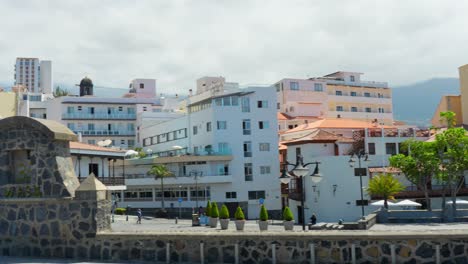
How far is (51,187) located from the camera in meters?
17.2

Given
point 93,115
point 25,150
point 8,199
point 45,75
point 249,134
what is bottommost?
point 8,199

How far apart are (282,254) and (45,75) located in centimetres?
13913

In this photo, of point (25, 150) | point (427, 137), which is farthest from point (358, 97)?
point (25, 150)

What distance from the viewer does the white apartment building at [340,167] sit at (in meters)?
53.5

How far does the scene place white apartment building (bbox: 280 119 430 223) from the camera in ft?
175

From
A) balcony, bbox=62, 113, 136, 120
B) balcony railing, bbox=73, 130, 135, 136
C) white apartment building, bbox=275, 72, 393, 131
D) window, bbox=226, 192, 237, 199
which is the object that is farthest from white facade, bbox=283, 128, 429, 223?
balcony, bbox=62, 113, 136, 120

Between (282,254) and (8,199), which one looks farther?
(8,199)

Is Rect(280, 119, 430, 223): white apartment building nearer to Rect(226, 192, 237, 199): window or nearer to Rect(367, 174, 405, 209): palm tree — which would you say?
Rect(367, 174, 405, 209): palm tree

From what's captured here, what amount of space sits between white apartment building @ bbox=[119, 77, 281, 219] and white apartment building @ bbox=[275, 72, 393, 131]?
17759mm

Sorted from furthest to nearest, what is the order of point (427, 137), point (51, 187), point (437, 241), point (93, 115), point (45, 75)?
point (45, 75) → point (93, 115) → point (427, 137) → point (51, 187) → point (437, 241)

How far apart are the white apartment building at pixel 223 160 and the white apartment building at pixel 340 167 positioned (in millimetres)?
3526

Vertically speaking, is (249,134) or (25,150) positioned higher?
(249,134)

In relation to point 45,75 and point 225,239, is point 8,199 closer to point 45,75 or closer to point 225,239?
point 225,239

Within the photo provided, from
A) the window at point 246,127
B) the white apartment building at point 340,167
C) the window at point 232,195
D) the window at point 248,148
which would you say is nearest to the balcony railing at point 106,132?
the window at point 246,127
